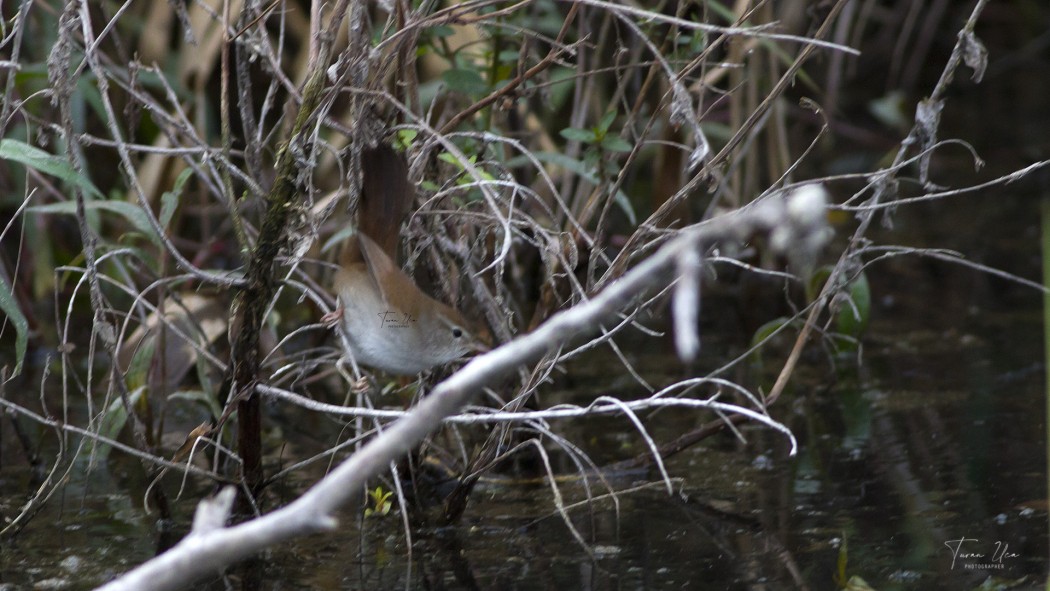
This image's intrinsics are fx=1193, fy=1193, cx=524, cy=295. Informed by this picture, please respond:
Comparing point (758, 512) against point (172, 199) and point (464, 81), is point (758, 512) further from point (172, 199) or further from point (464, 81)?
point (172, 199)

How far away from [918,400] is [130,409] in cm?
211

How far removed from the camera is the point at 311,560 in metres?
2.44

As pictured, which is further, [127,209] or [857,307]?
[857,307]

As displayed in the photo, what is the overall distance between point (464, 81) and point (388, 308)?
636 mm

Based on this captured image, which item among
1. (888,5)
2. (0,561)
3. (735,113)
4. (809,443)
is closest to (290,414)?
(0,561)

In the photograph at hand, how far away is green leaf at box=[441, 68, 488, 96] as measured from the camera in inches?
107

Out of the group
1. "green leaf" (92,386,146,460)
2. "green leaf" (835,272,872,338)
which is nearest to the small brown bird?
"green leaf" (92,386,146,460)

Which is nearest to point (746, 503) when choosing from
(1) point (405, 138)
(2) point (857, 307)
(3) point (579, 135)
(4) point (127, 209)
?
(2) point (857, 307)

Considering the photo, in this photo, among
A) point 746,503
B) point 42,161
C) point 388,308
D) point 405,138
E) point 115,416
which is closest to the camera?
point 42,161

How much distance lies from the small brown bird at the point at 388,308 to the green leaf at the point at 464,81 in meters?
0.44

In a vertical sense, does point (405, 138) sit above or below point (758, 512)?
above

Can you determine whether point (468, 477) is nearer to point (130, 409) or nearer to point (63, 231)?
point (130, 409)

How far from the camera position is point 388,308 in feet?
7.81

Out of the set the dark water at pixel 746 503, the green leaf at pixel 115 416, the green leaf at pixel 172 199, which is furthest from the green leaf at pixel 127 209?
the dark water at pixel 746 503
